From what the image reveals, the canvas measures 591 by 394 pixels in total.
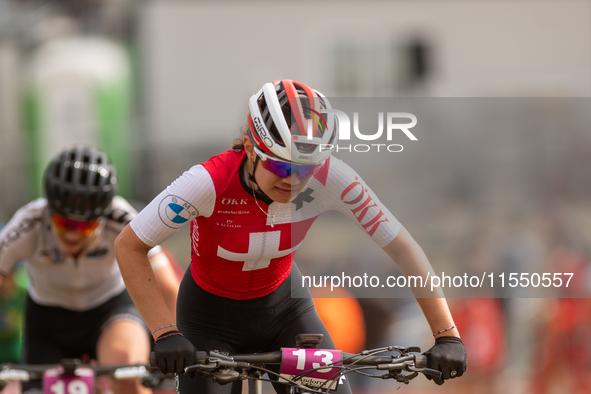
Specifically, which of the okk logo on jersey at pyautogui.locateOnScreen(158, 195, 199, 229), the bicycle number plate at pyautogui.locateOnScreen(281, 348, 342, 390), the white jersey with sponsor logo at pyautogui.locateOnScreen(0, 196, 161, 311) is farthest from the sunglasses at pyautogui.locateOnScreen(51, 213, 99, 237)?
the bicycle number plate at pyautogui.locateOnScreen(281, 348, 342, 390)

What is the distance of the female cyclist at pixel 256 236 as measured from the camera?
116 inches

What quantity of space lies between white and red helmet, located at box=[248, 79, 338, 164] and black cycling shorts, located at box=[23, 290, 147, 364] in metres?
2.59

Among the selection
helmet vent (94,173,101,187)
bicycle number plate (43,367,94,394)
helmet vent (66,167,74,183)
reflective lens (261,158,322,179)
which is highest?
helmet vent (66,167,74,183)

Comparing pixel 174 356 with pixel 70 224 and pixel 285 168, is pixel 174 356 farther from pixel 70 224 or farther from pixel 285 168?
pixel 70 224

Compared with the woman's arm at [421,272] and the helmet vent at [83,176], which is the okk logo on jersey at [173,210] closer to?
the woman's arm at [421,272]

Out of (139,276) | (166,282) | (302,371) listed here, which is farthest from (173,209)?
(166,282)

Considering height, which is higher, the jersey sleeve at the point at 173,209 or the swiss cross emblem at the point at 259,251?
the jersey sleeve at the point at 173,209

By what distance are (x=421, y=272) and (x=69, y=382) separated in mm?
2238

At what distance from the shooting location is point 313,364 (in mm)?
2938

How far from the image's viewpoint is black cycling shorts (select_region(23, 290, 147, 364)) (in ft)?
16.4

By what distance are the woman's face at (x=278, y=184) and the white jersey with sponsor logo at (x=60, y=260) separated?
1.77 metres

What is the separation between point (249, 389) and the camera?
10.4 feet

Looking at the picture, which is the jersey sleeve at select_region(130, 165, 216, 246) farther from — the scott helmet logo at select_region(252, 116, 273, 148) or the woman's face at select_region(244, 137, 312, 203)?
the scott helmet logo at select_region(252, 116, 273, 148)

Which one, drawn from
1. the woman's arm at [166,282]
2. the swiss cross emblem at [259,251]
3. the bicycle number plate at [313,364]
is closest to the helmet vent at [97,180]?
the woman's arm at [166,282]
